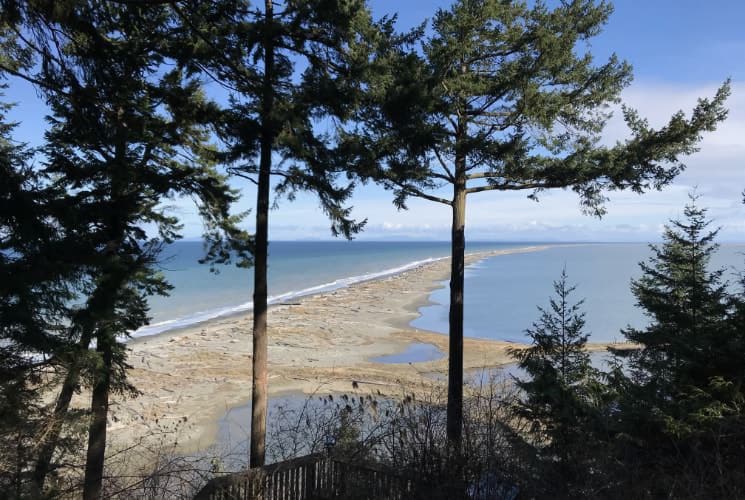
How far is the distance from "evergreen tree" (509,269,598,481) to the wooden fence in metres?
2.08

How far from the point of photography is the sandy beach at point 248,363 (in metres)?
14.5

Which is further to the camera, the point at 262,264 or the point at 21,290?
the point at 262,264

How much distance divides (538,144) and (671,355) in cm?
527

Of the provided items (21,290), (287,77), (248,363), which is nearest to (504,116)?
(287,77)

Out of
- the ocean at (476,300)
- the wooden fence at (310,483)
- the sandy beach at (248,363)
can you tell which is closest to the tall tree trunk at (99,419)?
the sandy beach at (248,363)

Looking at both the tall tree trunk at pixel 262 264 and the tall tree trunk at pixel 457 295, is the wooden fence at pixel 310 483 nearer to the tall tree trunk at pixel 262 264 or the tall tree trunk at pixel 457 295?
the tall tree trunk at pixel 262 264

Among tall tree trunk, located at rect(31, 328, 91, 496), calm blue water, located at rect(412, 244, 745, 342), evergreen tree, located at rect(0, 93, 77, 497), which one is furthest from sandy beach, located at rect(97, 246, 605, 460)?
evergreen tree, located at rect(0, 93, 77, 497)

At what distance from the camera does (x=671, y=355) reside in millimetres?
7465

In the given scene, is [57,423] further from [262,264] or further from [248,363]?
[248,363]

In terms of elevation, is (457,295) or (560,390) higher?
(457,295)

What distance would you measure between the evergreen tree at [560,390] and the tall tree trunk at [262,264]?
451cm

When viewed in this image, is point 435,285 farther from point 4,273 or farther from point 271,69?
point 4,273

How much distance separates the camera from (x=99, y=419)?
29.4 ft

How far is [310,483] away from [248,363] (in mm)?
15925
